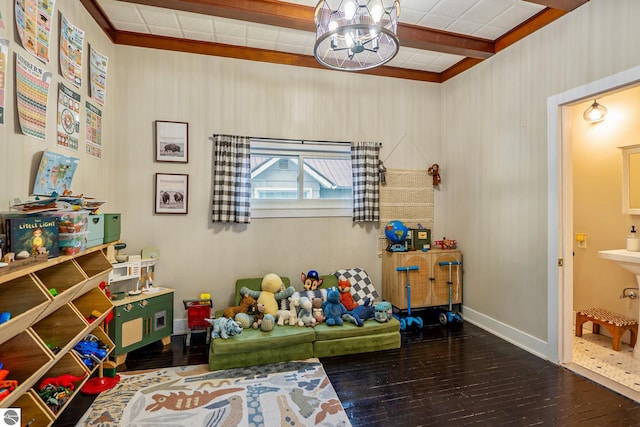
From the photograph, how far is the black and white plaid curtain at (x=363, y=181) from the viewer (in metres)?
3.79

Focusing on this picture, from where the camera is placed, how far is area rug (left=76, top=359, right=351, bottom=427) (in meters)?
1.99

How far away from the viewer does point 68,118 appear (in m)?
2.31

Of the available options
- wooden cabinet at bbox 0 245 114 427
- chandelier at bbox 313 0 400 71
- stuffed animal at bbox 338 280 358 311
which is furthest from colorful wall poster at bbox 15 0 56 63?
stuffed animal at bbox 338 280 358 311

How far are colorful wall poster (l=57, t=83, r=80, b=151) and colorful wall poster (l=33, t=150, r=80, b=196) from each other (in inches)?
6.6

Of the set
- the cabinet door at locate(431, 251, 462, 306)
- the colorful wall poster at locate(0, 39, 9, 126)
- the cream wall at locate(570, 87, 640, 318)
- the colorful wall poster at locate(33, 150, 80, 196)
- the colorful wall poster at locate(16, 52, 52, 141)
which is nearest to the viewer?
the colorful wall poster at locate(0, 39, 9, 126)

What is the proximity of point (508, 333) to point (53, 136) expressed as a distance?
4.24m

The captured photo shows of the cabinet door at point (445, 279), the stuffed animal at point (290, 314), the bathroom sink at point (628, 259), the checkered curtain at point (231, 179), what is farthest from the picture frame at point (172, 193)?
the bathroom sink at point (628, 259)

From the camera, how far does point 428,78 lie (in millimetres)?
4141

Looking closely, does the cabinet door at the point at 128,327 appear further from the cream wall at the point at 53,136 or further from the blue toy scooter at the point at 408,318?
the blue toy scooter at the point at 408,318

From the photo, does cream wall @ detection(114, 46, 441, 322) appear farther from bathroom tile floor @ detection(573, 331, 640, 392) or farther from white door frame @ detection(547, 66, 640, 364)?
bathroom tile floor @ detection(573, 331, 640, 392)

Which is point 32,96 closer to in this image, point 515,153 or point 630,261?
point 515,153

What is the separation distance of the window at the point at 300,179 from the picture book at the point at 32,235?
1.96 m

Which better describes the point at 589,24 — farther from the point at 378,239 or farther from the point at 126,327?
the point at 126,327

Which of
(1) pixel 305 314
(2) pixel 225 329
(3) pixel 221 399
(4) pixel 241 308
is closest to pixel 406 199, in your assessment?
(1) pixel 305 314
